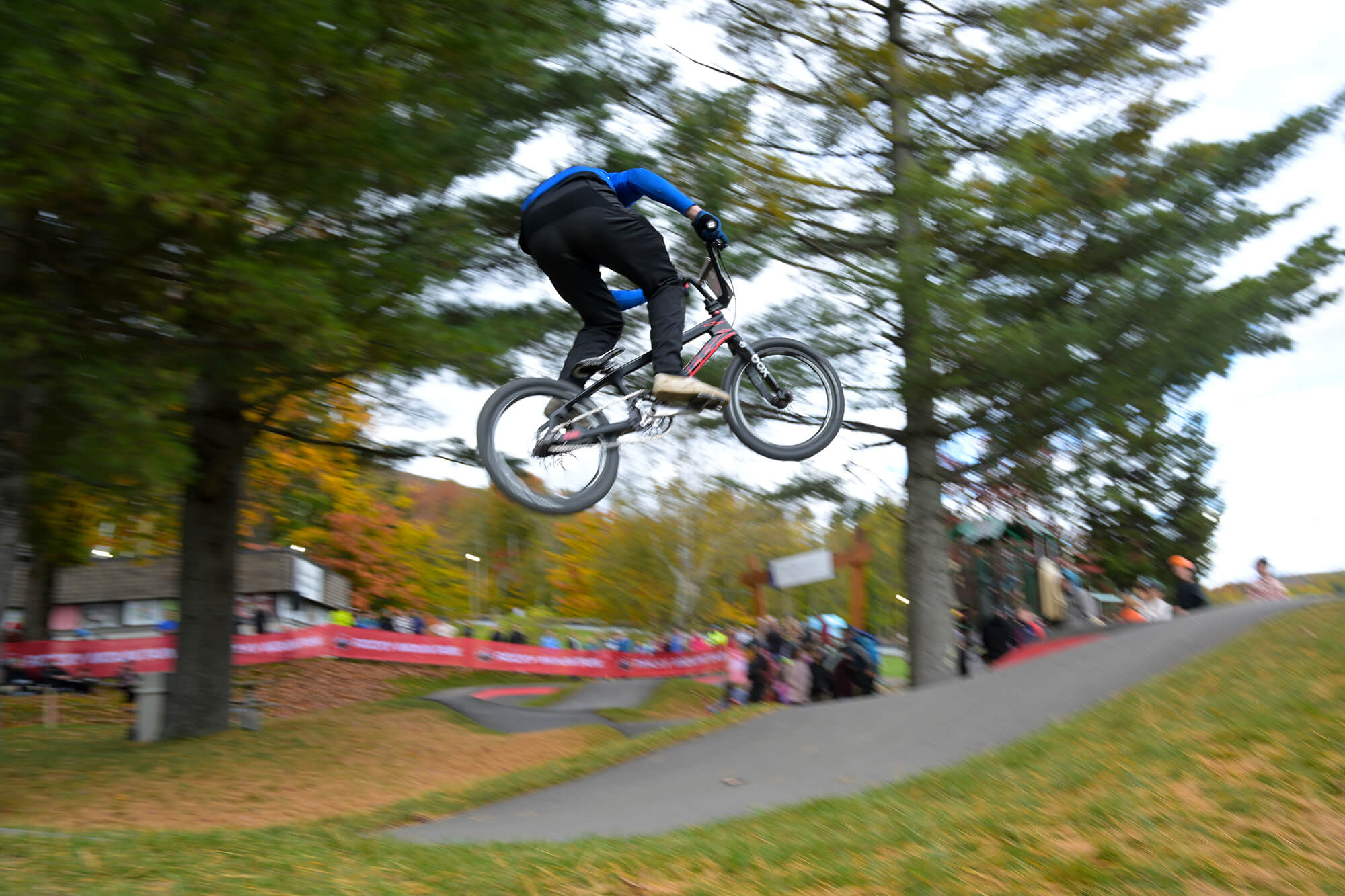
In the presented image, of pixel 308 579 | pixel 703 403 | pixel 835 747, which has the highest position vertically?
pixel 308 579

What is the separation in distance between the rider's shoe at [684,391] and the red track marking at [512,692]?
18715mm

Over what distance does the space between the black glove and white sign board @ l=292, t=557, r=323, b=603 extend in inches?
1333

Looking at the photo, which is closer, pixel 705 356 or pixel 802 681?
pixel 705 356

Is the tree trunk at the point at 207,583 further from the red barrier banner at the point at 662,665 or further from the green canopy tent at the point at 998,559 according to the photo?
the red barrier banner at the point at 662,665

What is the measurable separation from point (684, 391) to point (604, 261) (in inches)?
33.5

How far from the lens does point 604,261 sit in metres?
5.51

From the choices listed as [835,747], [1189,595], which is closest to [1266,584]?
[1189,595]

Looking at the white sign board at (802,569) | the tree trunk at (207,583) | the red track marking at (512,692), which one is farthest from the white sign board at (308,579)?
the tree trunk at (207,583)

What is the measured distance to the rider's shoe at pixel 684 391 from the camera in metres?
5.46

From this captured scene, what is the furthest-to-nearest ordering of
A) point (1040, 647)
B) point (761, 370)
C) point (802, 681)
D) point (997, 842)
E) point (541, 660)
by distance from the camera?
point (541, 660) < point (802, 681) < point (1040, 647) < point (761, 370) < point (997, 842)

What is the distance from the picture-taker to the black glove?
5383 mm

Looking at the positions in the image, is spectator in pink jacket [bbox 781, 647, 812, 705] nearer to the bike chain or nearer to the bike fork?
the bike fork

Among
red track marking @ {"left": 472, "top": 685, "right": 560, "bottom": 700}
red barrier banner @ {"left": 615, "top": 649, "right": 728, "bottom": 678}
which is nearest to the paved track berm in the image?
red track marking @ {"left": 472, "top": 685, "right": 560, "bottom": 700}

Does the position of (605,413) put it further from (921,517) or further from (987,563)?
(987,563)
